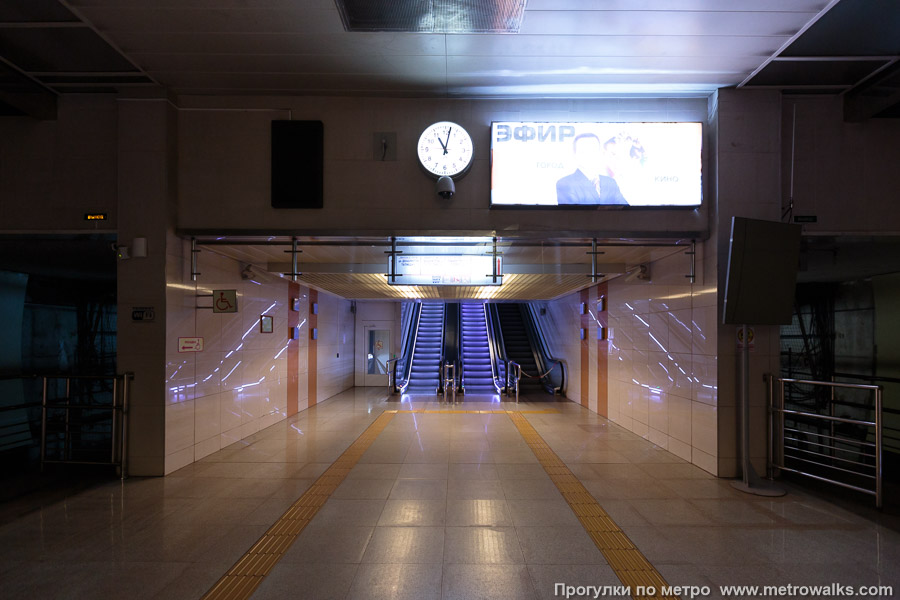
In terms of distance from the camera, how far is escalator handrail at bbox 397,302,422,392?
1109 cm

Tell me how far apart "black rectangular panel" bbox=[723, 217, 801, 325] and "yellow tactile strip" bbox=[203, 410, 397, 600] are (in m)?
4.03

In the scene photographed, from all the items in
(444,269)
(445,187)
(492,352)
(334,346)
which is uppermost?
(445,187)

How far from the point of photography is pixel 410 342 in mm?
12266

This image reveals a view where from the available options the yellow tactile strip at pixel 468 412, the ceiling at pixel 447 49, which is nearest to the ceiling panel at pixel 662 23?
the ceiling at pixel 447 49

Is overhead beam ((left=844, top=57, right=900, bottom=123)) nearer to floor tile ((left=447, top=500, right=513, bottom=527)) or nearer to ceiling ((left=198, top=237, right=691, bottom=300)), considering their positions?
ceiling ((left=198, top=237, right=691, bottom=300))

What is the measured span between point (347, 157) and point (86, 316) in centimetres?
741

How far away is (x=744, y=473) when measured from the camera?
4.11 metres

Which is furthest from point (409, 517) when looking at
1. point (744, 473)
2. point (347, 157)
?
point (347, 157)

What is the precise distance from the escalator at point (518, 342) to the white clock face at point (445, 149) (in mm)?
7081

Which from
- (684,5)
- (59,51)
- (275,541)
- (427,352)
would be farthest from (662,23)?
(427,352)

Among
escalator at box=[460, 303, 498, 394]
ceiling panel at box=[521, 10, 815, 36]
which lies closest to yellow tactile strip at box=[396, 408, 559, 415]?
escalator at box=[460, 303, 498, 394]

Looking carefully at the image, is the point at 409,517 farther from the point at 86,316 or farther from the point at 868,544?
the point at 86,316

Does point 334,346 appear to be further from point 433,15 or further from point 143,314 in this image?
point 433,15

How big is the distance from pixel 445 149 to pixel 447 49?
953 mm
